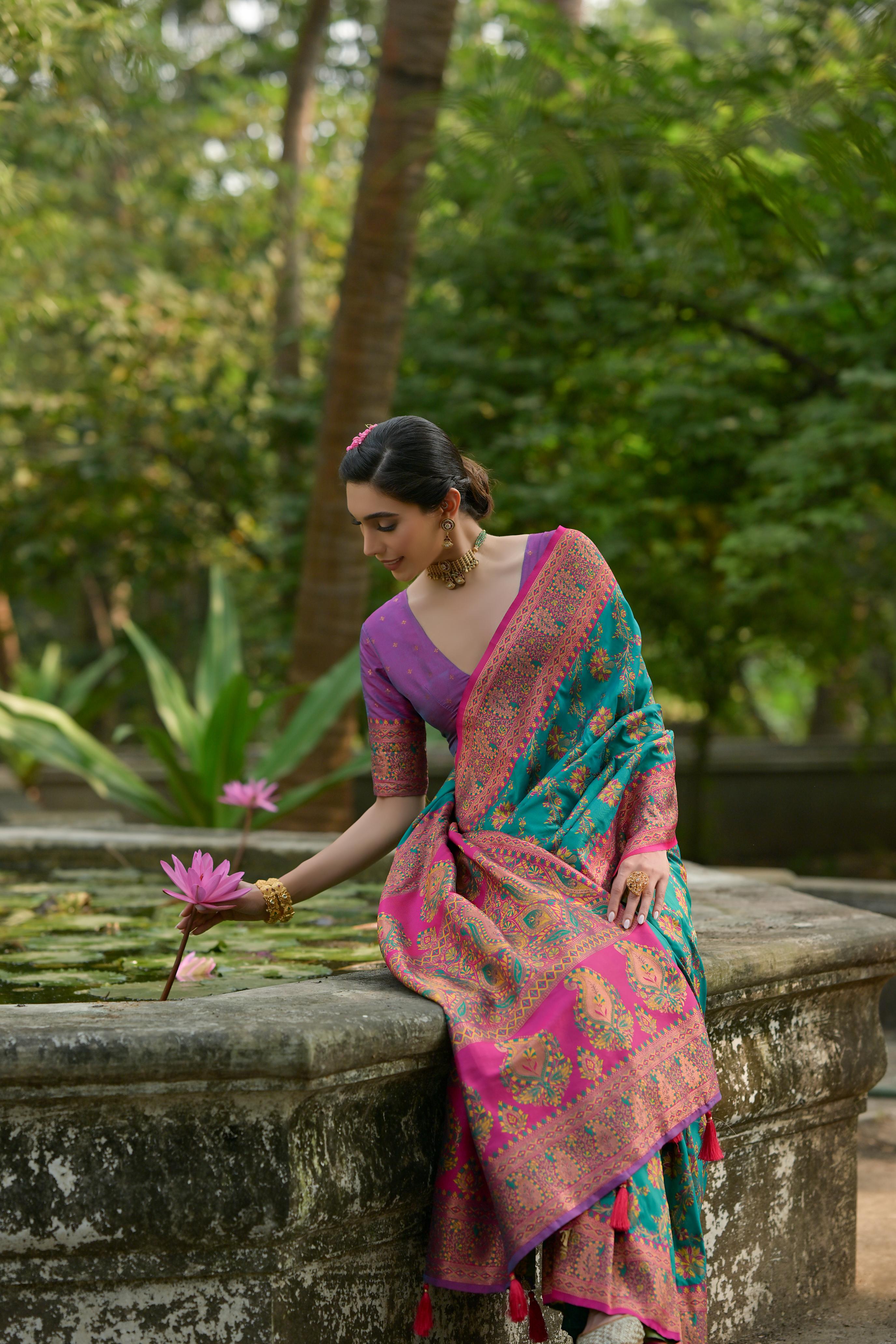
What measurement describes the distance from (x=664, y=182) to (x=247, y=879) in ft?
14.7

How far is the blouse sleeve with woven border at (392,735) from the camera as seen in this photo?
85.3 inches

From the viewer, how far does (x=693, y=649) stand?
8086 millimetres

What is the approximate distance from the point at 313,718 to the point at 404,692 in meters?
2.59

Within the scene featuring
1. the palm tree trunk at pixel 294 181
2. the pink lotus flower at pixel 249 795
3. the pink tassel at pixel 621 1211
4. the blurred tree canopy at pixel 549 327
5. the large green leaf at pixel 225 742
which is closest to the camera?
the pink tassel at pixel 621 1211

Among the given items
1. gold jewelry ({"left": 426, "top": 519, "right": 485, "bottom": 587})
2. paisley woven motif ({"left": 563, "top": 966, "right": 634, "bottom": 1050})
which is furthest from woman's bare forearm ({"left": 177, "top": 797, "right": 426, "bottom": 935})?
paisley woven motif ({"left": 563, "top": 966, "right": 634, "bottom": 1050})

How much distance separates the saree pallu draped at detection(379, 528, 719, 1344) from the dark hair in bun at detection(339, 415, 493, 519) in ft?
0.71

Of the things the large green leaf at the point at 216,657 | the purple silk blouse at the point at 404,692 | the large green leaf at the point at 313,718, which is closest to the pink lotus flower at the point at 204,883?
the purple silk blouse at the point at 404,692

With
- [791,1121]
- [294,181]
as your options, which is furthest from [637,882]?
[294,181]

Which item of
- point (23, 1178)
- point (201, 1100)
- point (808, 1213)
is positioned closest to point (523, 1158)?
point (201, 1100)

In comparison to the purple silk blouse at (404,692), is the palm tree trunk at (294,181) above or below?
above

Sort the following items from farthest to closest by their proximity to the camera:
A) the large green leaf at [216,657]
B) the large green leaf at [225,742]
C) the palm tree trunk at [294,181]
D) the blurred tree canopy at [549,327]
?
the palm tree trunk at [294,181], the large green leaf at [216,657], the large green leaf at [225,742], the blurred tree canopy at [549,327]

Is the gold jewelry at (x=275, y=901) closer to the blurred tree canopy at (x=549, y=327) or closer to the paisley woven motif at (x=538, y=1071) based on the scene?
the paisley woven motif at (x=538, y=1071)

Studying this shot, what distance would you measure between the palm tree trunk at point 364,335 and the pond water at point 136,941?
1586mm

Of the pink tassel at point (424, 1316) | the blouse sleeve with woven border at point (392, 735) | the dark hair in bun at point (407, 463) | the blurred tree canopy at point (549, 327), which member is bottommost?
the pink tassel at point (424, 1316)
